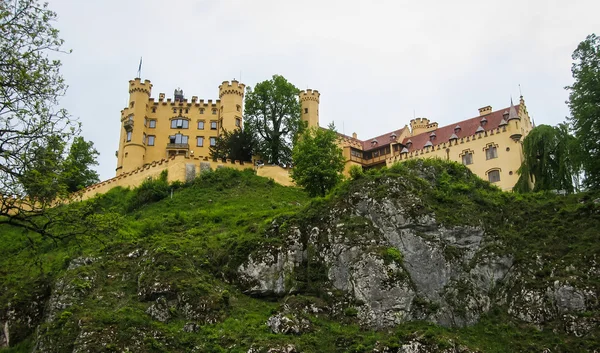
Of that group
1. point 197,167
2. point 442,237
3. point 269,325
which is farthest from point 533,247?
point 197,167

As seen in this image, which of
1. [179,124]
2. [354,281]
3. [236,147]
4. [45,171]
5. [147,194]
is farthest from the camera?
[179,124]

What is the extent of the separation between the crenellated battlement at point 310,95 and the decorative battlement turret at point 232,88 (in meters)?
7.86

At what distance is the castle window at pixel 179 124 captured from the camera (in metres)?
74.8

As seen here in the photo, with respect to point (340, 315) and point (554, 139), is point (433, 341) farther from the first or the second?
point (554, 139)

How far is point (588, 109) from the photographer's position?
40.9 m

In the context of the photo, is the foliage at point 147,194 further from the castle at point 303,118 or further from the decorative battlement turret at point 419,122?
the decorative battlement turret at point 419,122

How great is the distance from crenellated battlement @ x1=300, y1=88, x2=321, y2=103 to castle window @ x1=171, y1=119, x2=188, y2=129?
1481cm

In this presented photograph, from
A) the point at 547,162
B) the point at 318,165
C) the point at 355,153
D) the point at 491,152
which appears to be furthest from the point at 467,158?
the point at 318,165

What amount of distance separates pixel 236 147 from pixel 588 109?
36.1 metres

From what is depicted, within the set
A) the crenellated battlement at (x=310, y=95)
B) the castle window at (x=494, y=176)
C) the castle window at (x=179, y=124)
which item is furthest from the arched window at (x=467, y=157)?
the castle window at (x=179, y=124)

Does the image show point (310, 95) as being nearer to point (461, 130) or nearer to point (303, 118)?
point (303, 118)

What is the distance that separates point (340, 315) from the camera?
108 ft

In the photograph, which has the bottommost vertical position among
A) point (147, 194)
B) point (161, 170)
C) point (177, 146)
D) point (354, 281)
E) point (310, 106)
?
point (354, 281)

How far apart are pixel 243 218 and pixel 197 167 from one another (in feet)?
57.6
